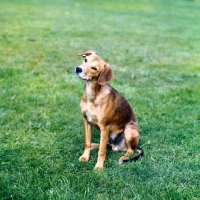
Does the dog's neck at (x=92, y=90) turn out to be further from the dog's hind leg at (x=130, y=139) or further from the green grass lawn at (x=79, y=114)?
the green grass lawn at (x=79, y=114)

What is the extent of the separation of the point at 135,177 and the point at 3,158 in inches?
63.2

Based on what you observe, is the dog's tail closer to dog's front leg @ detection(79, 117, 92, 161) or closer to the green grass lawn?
the green grass lawn

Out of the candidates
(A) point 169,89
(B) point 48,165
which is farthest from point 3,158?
(A) point 169,89

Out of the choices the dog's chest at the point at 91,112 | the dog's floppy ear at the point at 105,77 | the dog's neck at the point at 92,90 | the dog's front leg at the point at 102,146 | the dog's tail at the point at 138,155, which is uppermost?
the dog's floppy ear at the point at 105,77

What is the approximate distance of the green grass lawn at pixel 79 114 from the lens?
155 inches

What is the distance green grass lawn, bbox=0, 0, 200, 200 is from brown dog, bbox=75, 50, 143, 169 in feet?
0.73

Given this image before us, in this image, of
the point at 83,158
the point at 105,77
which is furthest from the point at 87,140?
the point at 105,77

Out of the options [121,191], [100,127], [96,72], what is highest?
[96,72]

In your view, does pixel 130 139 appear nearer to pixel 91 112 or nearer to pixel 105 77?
pixel 91 112

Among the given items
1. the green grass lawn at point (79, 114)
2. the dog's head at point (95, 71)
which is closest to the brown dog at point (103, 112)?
the dog's head at point (95, 71)

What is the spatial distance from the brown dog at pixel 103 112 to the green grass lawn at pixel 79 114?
22cm

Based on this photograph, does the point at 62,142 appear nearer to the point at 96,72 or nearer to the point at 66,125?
the point at 66,125

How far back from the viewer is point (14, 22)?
45.0ft

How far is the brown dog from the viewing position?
419 centimetres
